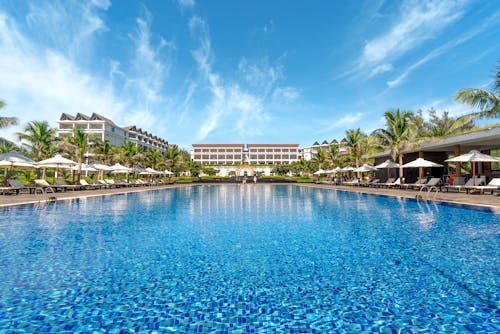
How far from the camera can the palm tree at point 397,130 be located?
23047 mm

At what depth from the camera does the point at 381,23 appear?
20031 mm

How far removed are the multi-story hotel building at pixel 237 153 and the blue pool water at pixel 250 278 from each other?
10179 centimetres

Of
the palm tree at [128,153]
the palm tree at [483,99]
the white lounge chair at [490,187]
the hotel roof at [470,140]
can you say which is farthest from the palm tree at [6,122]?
the hotel roof at [470,140]

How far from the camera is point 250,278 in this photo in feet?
14.4

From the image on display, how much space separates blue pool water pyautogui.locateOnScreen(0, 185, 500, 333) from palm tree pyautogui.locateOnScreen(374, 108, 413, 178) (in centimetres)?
1676

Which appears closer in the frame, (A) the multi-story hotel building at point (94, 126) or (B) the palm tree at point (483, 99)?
(B) the palm tree at point (483, 99)

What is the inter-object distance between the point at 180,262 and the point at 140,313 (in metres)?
1.95

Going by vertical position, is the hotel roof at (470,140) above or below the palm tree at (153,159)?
below

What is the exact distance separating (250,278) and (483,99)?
16.6 metres

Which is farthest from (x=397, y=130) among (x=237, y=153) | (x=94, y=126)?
(x=237, y=153)

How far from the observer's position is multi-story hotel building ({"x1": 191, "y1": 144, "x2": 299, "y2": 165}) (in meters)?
109

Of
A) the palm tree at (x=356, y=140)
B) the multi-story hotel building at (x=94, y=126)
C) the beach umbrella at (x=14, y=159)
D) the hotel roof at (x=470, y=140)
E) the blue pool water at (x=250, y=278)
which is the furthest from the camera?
the multi-story hotel building at (x=94, y=126)

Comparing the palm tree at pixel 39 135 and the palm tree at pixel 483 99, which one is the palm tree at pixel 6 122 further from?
the palm tree at pixel 483 99

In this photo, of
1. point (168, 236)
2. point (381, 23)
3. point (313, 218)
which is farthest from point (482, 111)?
point (168, 236)
